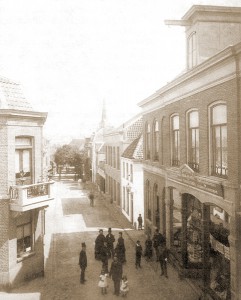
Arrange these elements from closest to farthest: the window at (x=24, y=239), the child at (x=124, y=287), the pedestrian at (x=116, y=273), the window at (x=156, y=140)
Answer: the child at (x=124, y=287) < the pedestrian at (x=116, y=273) < the window at (x=24, y=239) < the window at (x=156, y=140)

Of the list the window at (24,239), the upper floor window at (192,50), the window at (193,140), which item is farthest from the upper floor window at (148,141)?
the window at (24,239)

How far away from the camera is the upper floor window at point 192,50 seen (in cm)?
1491

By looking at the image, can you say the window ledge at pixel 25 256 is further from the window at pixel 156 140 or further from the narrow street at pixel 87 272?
the window at pixel 156 140

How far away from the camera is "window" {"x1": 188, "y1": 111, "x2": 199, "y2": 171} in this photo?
1419 centimetres

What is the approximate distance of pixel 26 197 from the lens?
13914mm

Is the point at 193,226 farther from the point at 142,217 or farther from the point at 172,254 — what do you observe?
the point at 142,217

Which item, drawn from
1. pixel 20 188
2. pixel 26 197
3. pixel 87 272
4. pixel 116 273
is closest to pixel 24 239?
pixel 26 197

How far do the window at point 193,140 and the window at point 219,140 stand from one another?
1.57 metres

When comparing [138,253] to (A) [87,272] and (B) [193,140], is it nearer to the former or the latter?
(A) [87,272]

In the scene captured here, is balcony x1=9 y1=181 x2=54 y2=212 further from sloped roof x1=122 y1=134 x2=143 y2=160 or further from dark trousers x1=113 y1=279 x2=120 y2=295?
Answer: sloped roof x1=122 y1=134 x2=143 y2=160

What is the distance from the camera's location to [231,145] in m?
11.0

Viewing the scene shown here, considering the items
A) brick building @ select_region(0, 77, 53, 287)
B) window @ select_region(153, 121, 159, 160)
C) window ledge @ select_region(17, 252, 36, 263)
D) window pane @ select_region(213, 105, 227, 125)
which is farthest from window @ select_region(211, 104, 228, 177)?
window ledge @ select_region(17, 252, 36, 263)

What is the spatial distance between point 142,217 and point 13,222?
12.6 m

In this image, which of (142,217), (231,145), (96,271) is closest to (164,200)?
(96,271)
